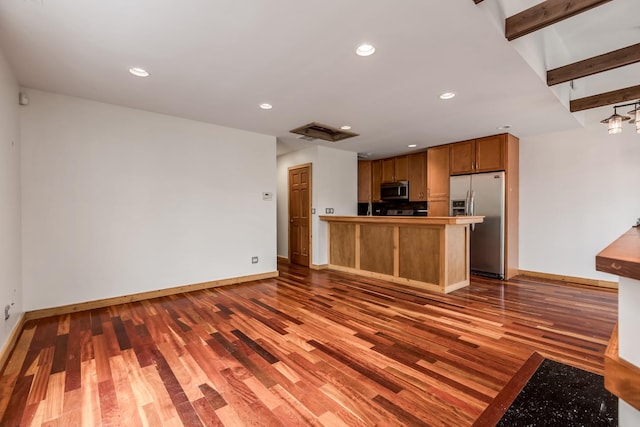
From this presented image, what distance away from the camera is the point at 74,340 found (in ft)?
8.42

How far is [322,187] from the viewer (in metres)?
5.74

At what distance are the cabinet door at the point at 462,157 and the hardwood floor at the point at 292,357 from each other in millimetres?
2376

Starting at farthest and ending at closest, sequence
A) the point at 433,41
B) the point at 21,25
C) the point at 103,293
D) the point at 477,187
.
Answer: the point at 477,187
the point at 103,293
the point at 433,41
the point at 21,25

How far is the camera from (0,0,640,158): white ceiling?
6.30 ft

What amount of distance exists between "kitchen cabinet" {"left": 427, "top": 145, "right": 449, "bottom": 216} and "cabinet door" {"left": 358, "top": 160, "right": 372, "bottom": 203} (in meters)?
1.64

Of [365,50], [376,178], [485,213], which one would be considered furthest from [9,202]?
[376,178]

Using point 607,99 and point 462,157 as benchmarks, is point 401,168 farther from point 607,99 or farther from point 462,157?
point 607,99

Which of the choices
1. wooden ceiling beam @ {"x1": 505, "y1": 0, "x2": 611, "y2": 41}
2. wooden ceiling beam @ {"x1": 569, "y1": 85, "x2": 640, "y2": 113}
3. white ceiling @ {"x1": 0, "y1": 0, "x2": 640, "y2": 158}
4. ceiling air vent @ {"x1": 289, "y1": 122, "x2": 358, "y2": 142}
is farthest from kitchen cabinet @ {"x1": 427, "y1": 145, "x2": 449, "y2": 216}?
wooden ceiling beam @ {"x1": 505, "y1": 0, "x2": 611, "y2": 41}

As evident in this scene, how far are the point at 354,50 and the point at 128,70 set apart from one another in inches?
82.1

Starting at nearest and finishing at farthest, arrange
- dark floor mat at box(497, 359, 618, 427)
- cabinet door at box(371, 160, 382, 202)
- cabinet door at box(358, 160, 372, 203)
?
1. dark floor mat at box(497, 359, 618, 427)
2. cabinet door at box(371, 160, 382, 202)
3. cabinet door at box(358, 160, 372, 203)

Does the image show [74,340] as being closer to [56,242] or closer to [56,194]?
[56,242]

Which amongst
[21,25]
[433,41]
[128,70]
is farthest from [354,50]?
[21,25]

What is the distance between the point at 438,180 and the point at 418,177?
27.3 inches

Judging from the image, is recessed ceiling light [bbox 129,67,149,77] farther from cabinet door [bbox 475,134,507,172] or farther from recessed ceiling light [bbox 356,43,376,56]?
cabinet door [bbox 475,134,507,172]
